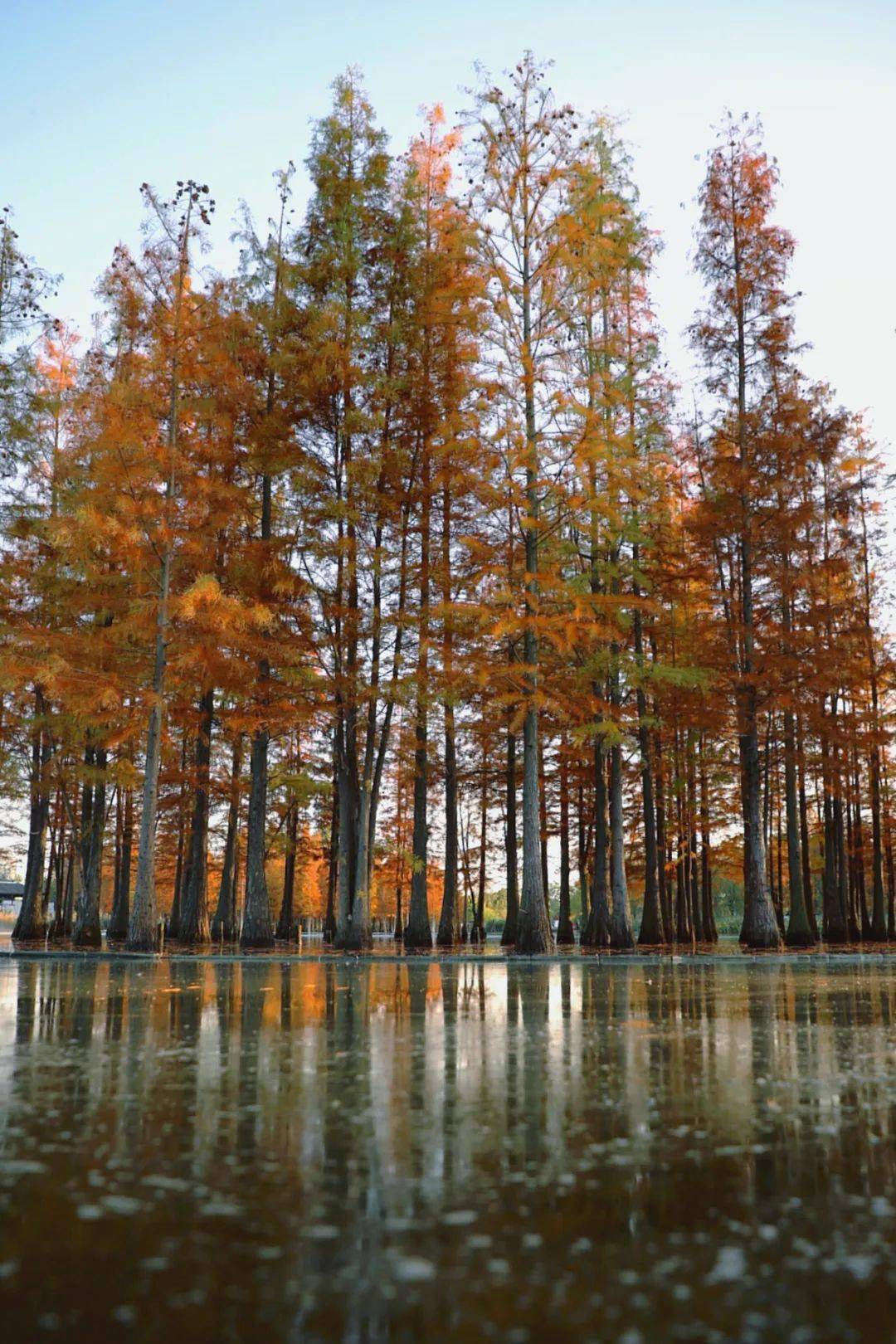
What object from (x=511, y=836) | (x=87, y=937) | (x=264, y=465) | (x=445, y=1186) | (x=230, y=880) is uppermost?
(x=264, y=465)

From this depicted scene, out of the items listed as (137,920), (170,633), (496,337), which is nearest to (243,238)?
(496,337)

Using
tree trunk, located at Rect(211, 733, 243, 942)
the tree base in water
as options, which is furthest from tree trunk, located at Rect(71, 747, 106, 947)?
tree trunk, located at Rect(211, 733, 243, 942)

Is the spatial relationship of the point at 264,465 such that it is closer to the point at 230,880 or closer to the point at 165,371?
the point at 165,371

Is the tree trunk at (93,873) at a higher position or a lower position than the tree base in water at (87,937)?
higher

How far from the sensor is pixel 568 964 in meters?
19.8

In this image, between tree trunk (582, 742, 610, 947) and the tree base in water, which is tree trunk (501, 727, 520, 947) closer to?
tree trunk (582, 742, 610, 947)

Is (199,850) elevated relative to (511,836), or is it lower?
lower

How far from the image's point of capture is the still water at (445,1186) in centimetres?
228

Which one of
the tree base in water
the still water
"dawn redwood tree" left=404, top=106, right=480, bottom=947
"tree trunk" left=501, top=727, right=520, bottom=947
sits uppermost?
"dawn redwood tree" left=404, top=106, right=480, bottom=947

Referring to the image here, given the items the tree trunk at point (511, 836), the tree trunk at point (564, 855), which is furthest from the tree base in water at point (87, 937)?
the tree trunk at point (564, 855)

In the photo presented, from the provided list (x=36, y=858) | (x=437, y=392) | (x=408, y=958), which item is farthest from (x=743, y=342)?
→ (x=36, y=858)

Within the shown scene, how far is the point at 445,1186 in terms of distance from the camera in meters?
3.34

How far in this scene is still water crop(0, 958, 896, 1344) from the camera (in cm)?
228

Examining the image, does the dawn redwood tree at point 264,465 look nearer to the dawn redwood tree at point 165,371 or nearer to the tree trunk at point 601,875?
the dawn redwood tree at point 165,371
